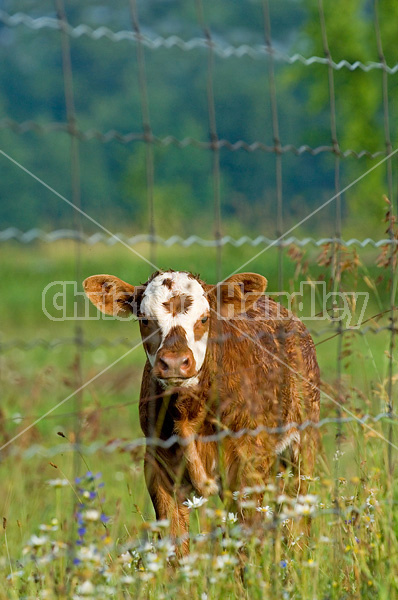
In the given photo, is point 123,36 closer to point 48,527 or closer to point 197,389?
point 48,527

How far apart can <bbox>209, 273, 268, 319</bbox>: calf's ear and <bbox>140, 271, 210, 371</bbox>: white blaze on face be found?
0.10m

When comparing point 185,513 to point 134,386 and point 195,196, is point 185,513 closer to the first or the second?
point 134,386

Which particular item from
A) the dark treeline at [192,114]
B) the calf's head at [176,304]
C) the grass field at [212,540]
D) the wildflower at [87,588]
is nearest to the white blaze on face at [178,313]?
the calf's head at [176,304]

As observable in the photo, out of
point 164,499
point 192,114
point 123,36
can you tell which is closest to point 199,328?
point 164,499

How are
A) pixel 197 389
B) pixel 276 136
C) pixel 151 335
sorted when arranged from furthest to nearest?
pixel 197 389
pixel 151 335
pixel 276 136

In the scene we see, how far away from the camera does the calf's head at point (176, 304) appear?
13.8ft

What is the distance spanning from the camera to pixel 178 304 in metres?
4.29

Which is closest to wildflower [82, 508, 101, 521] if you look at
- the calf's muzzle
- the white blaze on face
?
the calf's muzzle

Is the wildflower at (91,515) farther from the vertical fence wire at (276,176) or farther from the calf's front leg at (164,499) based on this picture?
the calf's front leg at (164,499)

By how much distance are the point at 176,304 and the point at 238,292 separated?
344mm

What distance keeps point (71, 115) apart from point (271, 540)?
164 cm

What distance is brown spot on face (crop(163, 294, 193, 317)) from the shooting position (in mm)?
4266

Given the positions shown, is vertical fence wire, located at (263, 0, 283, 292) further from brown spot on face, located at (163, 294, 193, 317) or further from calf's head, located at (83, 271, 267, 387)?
brown spot on face, located at (163, 294, 193, 317)

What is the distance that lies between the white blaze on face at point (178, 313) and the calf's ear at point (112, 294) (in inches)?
4.8
